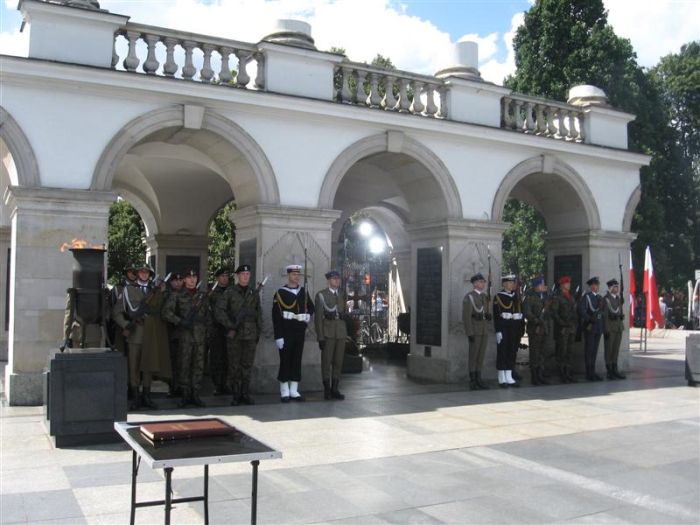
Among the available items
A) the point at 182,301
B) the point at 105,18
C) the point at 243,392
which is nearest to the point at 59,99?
the point at 105,18

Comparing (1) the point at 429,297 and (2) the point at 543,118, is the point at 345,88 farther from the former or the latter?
(2) the point at 543,118

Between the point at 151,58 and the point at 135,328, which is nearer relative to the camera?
the point at 135,328

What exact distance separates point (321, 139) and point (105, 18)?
135 inches

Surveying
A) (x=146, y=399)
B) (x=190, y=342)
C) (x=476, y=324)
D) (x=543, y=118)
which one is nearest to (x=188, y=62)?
(x=190, y=342)

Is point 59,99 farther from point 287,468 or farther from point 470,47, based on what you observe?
point 470,47

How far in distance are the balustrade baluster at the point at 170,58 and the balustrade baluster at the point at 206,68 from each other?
378 mm

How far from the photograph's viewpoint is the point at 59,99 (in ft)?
30.2

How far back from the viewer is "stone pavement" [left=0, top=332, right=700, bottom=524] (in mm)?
5180

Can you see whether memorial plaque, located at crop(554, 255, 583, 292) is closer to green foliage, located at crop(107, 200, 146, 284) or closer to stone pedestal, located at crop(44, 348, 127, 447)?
stone pedestal, located at crop(44, 348, 127, 447)

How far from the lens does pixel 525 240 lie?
28.7 metres

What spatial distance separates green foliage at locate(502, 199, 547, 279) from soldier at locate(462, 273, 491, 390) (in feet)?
55.5

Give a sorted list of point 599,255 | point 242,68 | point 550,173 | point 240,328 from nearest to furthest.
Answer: point 240,328
point 242,68
point 550,173
point 599,255

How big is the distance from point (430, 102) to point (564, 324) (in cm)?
446

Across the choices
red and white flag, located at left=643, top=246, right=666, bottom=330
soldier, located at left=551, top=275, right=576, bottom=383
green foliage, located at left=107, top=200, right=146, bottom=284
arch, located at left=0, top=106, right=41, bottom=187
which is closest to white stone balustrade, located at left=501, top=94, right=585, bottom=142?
soldier, located at left=551, top=275, right=576, bottom=383
